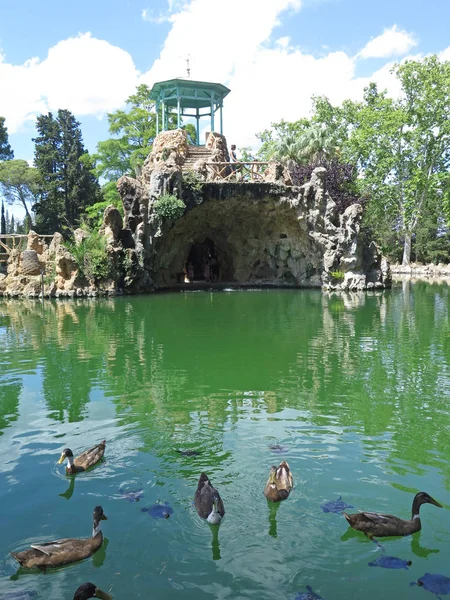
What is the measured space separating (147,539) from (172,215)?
2665cm

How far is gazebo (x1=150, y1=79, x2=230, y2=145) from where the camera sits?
36.5m

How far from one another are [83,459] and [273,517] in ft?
7.91

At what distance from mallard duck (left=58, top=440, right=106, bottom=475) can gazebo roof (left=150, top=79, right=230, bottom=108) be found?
33.5m

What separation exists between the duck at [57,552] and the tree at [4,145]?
55.2 metres

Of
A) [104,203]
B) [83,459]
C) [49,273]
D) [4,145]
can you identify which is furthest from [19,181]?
[83,459]

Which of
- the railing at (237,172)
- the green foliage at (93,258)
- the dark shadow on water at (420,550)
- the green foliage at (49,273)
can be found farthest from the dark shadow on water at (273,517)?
the railing at (237,172)

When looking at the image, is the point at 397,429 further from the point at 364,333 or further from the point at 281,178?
the point at 281,178

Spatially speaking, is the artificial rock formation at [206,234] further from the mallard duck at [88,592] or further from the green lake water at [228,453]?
the mallard duck at [88,592]

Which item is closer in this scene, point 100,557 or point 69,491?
point 100,557

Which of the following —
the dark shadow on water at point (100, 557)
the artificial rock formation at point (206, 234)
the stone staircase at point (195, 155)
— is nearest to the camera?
the dark shadow on water at point (100, 557)

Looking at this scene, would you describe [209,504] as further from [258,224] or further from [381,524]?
[258,224]

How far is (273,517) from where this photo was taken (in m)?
5.19

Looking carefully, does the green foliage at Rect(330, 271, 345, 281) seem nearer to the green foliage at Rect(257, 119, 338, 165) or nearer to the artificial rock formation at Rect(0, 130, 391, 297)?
the artificial rock formation at Rect(0, 130, 391, 297)

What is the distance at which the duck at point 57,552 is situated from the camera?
4.40m
